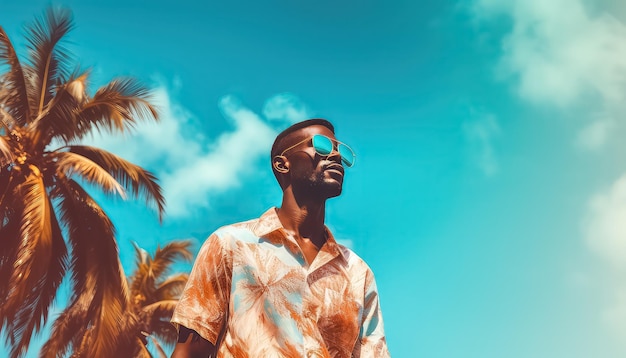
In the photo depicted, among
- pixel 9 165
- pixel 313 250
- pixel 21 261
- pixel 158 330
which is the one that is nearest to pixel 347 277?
pixel 313 250

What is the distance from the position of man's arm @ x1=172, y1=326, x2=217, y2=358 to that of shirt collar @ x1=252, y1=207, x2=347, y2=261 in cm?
61

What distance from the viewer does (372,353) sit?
10.9 feet

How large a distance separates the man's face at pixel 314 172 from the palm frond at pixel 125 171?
11.3 meters

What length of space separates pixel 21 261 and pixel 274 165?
994cm

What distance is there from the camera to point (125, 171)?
14414 millimetres

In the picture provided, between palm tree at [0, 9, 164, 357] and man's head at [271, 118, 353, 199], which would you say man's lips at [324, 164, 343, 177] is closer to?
man's head at [271, 118, 353, 199]

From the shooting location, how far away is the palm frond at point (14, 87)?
561 inches

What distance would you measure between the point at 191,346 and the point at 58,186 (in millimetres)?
12117

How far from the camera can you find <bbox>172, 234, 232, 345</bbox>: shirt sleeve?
118 inches

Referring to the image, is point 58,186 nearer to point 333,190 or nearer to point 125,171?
point 125,171

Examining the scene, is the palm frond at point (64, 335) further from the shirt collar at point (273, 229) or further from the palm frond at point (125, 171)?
the shirt collar at point (273, 229)

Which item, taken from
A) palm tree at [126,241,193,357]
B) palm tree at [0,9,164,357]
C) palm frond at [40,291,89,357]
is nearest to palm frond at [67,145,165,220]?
palm tree at [0,9,164,357]

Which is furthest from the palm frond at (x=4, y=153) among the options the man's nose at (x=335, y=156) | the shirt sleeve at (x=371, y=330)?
the shirt sleeve at (x=371, y=330)

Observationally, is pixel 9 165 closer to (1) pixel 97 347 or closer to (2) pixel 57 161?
(2) pixel 57 161
